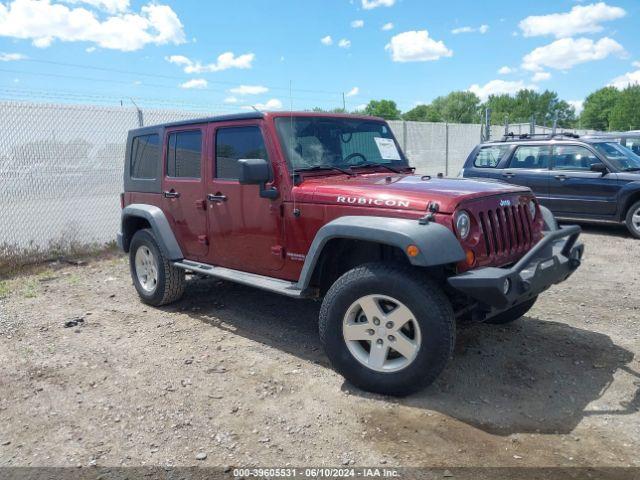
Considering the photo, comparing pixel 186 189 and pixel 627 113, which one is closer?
pixel 186 189

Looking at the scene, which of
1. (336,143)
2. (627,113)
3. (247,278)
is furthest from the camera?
(627,113)

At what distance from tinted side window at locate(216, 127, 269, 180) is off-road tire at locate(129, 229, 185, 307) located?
1220 mm

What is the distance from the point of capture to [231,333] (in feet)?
15.9

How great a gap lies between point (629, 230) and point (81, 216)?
8.96 m

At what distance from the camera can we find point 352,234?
3.50 metres

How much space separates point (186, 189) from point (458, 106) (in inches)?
3386

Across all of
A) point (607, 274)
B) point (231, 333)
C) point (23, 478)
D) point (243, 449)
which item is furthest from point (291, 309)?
point (607, 274)

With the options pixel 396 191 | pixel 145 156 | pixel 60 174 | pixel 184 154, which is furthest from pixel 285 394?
pixel 60 174

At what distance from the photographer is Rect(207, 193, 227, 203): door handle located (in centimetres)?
468

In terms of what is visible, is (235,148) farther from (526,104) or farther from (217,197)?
(526,104)

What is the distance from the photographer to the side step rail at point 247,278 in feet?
13.4

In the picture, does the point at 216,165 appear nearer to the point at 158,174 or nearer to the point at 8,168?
the point at 158,174

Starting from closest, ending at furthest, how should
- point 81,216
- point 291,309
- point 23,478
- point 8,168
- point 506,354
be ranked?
point 23,478 < point 506,354 < point 291,309 < point 8,168 < point 81,216

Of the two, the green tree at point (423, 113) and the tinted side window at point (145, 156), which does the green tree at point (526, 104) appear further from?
the tinted side window at point (145, 156)
